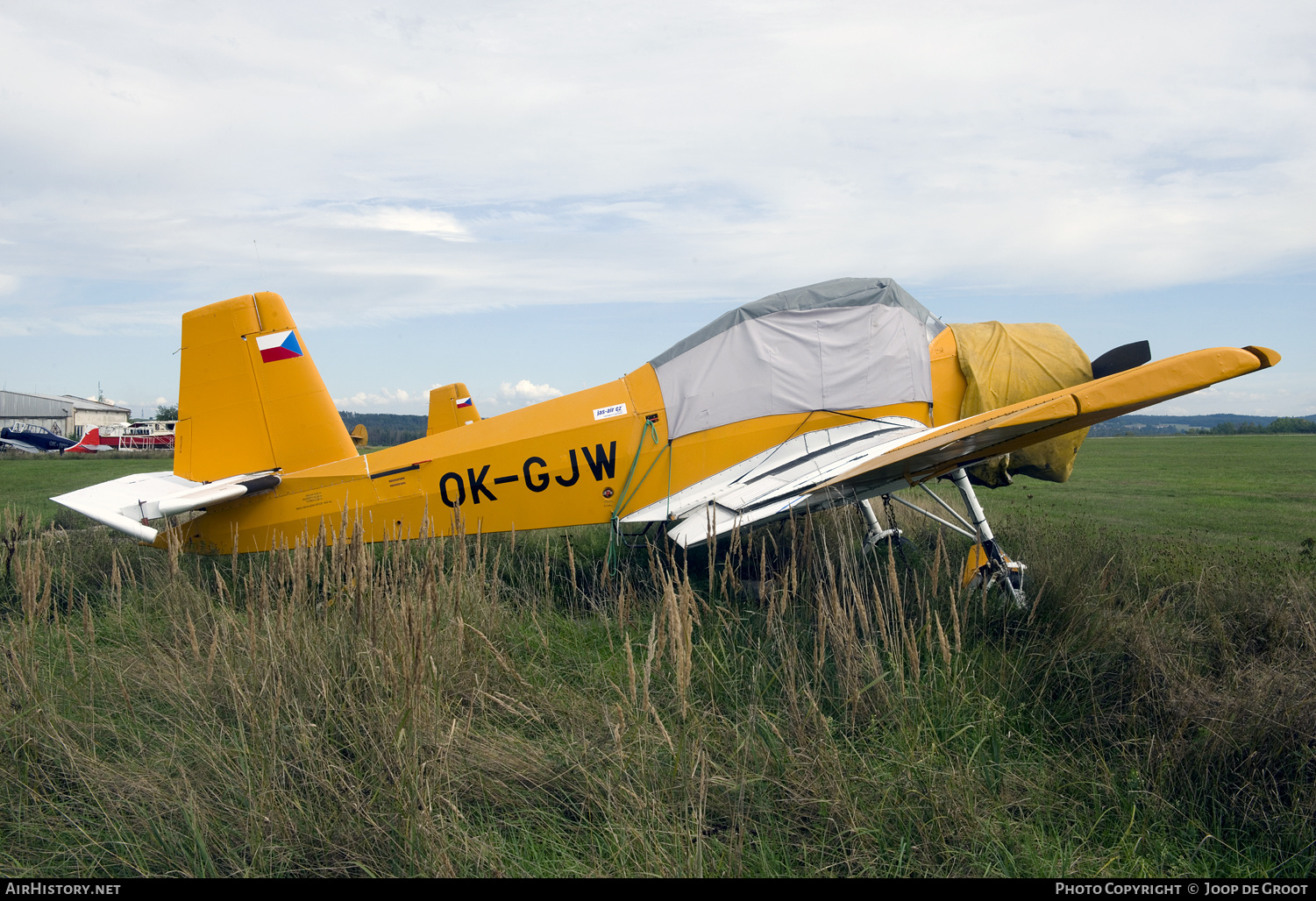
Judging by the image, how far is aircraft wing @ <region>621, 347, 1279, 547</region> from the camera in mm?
3713

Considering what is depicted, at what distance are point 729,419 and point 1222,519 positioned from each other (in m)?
7.81

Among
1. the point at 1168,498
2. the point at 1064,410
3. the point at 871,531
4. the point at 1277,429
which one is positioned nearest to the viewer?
the point at 1064,410

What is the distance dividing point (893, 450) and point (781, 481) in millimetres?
882

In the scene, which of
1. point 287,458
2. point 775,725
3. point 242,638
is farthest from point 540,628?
point 287,458

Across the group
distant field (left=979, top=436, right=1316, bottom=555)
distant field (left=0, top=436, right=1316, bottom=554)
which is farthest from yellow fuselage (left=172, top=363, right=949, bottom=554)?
distant field (left=979, top=436, right=1316, bottom=555)

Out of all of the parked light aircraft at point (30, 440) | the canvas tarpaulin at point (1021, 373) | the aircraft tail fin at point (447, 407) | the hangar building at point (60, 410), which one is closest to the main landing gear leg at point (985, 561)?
the canvas tarpaulin at point (1021, 373)

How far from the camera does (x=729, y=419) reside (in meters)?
5.30

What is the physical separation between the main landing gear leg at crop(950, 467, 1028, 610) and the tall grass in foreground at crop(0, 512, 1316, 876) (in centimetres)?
95

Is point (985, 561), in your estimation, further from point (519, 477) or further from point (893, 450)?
point (519, 477)

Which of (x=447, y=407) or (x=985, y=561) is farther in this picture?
(x=447, y=407)

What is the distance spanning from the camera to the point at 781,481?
4.91 meters

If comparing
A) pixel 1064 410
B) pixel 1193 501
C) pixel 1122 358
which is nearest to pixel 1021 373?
pixel 1122 358

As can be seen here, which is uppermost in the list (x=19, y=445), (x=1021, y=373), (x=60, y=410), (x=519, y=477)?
(x=60, y=410)

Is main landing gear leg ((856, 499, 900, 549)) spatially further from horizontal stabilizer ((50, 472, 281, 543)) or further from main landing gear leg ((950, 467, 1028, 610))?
horizontal stabilizer ((50, 472, 281, 543))
